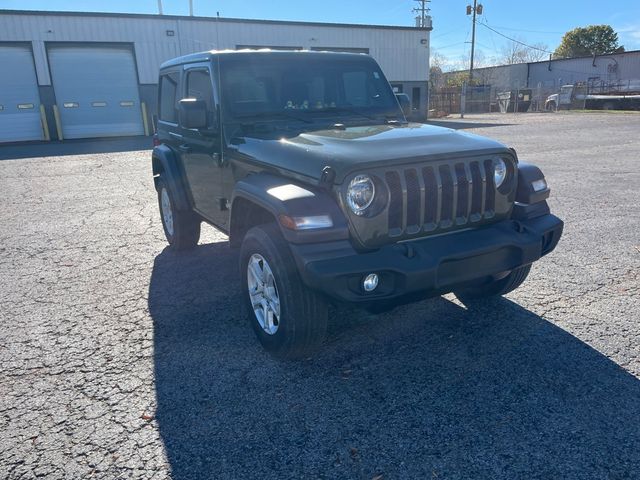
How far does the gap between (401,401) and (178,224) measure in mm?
3424

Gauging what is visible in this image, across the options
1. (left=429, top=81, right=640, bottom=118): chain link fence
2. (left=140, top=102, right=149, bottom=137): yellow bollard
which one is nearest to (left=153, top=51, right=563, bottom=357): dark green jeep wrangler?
(left=140, top=102, right=149, bottom=137): yellow bollard

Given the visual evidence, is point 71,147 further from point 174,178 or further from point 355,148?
point 355,148

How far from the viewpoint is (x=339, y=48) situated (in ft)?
86.5

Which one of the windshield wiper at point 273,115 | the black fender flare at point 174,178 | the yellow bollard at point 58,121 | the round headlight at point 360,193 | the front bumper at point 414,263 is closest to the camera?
the front bumper at point 414,263

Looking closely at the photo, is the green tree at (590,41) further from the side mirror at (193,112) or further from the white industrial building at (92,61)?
the side mirror at (193,112)

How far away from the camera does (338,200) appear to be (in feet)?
9.16

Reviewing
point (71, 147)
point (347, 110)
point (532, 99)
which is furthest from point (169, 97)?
point (532, 99)

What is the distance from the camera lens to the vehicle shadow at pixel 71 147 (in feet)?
55.0

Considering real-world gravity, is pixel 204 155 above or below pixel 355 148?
below

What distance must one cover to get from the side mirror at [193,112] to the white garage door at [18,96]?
20863 mm

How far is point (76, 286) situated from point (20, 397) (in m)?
1.85

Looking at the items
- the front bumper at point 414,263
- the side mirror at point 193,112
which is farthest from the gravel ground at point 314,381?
the side mirror at point 193,112

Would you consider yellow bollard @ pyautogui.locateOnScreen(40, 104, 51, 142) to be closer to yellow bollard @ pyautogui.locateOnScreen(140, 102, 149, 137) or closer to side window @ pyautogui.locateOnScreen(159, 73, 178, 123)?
yellow bollard @ pyautogui.locateOnScreen(140, 102, 149, 137)

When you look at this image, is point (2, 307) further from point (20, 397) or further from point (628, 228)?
point (628, 228)
